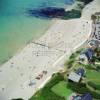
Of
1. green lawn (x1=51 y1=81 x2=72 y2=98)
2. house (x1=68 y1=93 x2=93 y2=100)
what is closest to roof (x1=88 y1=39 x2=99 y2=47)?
green lawn (x1=51 y1=81 x2=72 y2=98)

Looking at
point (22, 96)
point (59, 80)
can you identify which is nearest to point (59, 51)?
point (59, 80)

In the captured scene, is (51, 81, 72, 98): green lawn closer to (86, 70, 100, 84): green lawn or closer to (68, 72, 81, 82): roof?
(68, 72, 81, 82): roof

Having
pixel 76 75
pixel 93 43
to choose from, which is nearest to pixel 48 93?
pixel 76 75

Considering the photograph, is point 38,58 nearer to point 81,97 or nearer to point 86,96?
point 81,97

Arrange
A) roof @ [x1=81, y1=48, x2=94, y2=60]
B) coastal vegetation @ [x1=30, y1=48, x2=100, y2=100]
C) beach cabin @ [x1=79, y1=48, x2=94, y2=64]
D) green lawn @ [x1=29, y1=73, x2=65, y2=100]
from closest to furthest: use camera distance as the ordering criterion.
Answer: green lawn @ [x1=29, y1=73, x2=65, y2=100] → coastal vegetation @ [x1=30, y1=48, x2=100, y2=100] → beach cabin @ [x1=79, y1=48, x2=94, y2=64] → roof @ [x1=81, y1=48, x2=94, y2=60]

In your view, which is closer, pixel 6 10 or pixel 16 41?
pixel 16 41

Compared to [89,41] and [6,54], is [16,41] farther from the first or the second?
[89,41]

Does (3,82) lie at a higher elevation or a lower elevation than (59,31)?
lower
